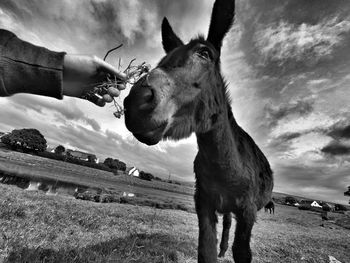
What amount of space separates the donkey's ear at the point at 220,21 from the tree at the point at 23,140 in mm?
83290

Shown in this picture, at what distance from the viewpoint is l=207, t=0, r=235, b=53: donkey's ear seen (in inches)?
113

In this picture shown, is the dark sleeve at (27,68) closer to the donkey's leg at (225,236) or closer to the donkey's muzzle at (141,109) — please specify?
the donkey's muzzle at (141,109)

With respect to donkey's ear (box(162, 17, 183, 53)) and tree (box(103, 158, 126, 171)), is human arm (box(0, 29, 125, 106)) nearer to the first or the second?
donkey's ear (box(162, 17, 183, 53))

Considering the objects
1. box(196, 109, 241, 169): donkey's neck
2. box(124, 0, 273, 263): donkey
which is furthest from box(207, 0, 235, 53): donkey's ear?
box(196, 109, 241, 169): donkey's neck

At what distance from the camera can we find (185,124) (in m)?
2.39

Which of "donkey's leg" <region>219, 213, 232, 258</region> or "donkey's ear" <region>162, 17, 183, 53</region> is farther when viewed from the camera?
"donkey's leg" <region>219, 213, 232, 258</region>

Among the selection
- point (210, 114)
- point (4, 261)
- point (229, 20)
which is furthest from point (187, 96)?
point (4, 261)

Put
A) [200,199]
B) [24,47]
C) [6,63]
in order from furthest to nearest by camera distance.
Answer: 1. [200,199]
2. [24,47]
3. [6,63]

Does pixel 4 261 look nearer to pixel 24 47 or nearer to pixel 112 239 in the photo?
pixel 112 239

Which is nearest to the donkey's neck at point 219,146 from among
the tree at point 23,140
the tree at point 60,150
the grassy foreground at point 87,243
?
the grassy foreground at point 87,243

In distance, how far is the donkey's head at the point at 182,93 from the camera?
6.10 feet

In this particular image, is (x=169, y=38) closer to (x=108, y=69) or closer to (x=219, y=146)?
(x=108, y=69)

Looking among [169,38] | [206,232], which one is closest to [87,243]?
[206,232]

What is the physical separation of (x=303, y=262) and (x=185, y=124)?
17.3ft
